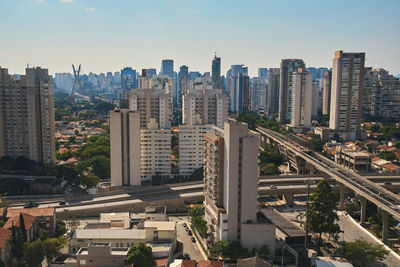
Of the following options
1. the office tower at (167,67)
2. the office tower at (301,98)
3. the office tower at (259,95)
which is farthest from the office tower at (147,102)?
the office tower at (167,67)

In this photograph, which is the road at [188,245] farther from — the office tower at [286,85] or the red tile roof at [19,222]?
the office tower at [286,85]

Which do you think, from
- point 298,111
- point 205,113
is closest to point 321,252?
point 205,113

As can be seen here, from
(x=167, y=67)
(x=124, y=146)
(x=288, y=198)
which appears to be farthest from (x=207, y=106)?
(x=167, y=67)

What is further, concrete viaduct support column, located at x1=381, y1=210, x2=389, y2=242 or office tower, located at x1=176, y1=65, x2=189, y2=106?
office tower, located at x1=176, y1=65, x2=189, y2=106

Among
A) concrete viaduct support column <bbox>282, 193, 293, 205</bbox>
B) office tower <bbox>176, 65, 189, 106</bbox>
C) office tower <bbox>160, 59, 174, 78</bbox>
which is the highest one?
office tower <bbox>160, 59, 174, 78</bbox>

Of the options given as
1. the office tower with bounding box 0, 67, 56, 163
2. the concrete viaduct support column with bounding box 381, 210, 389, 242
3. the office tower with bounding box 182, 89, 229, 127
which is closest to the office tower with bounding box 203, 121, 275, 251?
the concrete viaduct support column with bounding box 381, 210, 389, 242

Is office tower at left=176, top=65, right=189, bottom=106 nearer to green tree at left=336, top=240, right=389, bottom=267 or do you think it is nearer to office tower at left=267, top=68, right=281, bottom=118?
office tower at left=267, top=68, right=281, bottom=118
